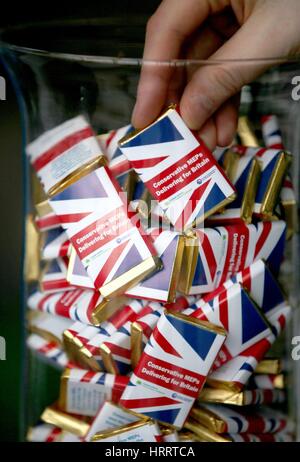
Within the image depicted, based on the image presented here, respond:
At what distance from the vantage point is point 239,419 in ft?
2.21

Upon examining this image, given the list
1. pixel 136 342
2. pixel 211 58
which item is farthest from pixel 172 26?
pixel 136 342

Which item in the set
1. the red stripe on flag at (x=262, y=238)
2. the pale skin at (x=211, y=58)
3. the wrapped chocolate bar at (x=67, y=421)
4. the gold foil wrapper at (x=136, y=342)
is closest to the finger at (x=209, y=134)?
the pale skin at (x=211, y=58)

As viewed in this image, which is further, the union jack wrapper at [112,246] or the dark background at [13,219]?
the dark background at [13,219]

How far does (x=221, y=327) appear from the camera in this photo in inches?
24.2

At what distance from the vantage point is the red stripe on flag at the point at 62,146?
2.13 feet

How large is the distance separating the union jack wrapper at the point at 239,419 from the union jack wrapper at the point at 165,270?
0.48ft

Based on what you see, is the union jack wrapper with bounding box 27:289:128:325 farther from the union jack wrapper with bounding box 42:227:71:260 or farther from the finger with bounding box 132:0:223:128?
the finger with bounding box 132:0:223:128

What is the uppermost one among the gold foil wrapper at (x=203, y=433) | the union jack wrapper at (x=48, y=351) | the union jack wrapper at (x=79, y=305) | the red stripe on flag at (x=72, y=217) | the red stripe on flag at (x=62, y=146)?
the red stripe on flag at (x=62, y=146)

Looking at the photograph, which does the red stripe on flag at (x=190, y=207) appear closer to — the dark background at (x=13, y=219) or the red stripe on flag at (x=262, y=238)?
the red stripe on flag at (x=262, y=238)

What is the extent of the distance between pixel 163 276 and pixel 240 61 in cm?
23

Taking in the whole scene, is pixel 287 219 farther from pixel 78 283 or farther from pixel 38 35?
pixel 38 35

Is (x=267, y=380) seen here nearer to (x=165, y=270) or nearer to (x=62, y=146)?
(x=165, y=270)

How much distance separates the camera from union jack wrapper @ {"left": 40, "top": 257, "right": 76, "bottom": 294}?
2.22 feet

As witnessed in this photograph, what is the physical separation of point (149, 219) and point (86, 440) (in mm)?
261
